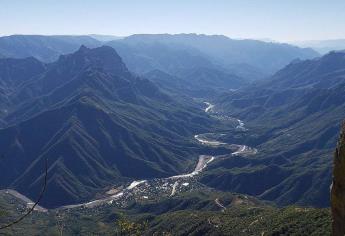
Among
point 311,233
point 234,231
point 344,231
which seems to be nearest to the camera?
point 344,231

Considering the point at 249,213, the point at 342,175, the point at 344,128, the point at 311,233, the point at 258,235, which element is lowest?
the point at 249,213

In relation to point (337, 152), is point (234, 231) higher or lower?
lower

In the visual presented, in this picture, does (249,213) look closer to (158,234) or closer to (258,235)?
(158,234)

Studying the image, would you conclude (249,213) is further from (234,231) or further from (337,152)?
(337,152)

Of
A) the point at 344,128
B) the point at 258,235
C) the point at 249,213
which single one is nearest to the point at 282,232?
the point at 258,235

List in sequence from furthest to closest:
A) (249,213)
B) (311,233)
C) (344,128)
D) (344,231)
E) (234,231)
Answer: (249,213)
(234,231)
(311,233)
(344,128)
(344,231)

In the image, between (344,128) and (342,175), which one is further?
(344,128)
